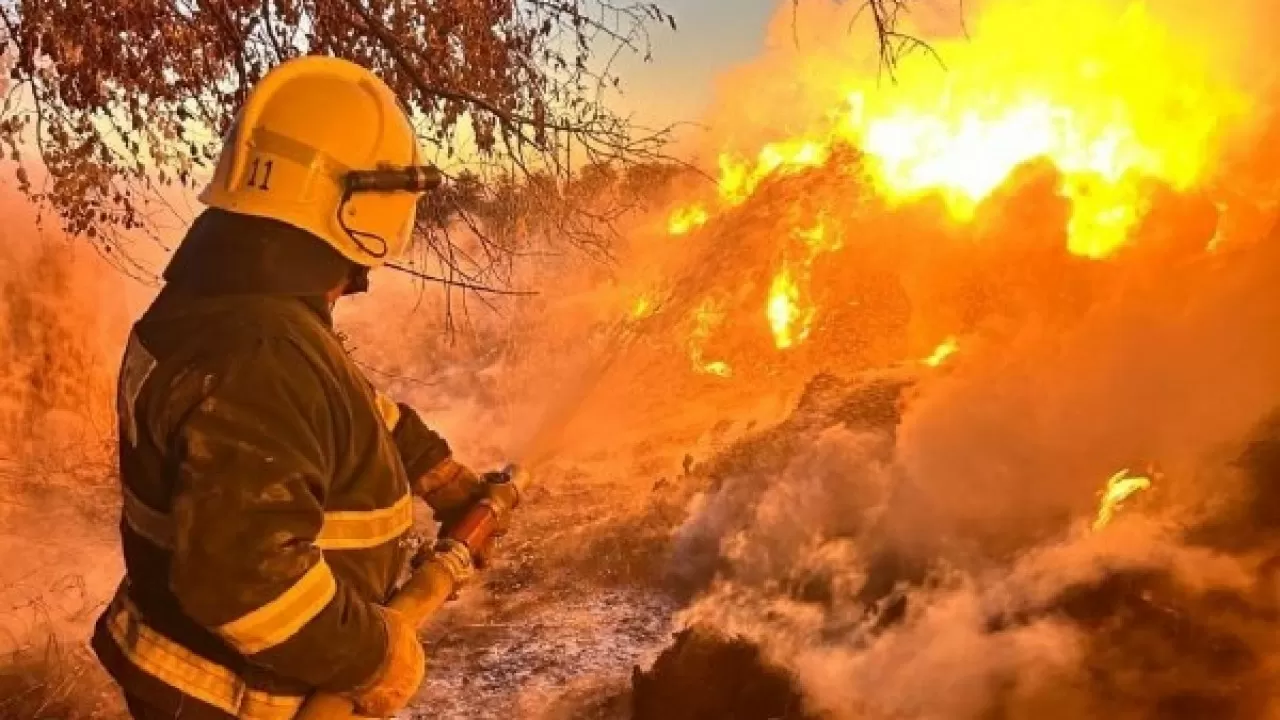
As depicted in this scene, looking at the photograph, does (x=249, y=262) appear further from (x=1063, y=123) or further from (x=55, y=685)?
(x=1063, y=123)

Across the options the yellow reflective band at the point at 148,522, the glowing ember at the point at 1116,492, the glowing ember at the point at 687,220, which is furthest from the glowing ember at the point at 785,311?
the yellow reflective band at the point at 148,522

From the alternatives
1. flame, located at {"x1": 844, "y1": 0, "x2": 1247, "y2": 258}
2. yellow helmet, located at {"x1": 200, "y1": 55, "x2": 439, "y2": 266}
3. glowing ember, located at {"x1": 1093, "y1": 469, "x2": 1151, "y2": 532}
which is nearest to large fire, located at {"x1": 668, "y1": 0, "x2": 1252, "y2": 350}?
flame, located at {"x1": 844, "y1": 0, "x2": 1247, "y2": 258}

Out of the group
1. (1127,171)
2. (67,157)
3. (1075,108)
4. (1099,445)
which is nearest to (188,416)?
(1099,445)

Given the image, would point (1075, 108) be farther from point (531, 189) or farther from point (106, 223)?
point (106, 223)

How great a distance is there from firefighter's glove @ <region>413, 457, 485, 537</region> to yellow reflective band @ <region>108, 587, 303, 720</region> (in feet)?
A: 2.31

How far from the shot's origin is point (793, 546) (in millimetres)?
5633

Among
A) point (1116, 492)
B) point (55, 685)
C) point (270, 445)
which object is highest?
point (1116, 492)

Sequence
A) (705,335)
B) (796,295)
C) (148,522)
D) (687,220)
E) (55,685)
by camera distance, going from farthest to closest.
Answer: (687,220)
(705,335)
(796,295)
(55,685)
(148,522)

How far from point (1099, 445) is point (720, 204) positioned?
7.17 meters

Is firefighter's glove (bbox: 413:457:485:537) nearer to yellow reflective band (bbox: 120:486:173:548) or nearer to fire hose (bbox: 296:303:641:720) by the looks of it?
fire hose (bbox: 296:303:641:720)

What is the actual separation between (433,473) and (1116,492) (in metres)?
3.44

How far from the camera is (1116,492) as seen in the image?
4535 mm

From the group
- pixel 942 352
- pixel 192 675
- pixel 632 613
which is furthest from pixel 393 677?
pixel 942 352

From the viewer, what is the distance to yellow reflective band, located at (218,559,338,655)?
5.11 ft
